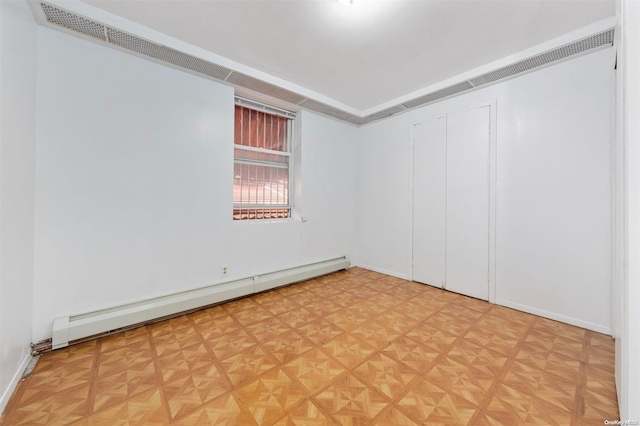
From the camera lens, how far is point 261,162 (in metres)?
3.83

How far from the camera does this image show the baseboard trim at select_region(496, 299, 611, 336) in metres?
2.41

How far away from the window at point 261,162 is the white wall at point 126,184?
14.0 inches

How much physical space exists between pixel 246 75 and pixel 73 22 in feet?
4.95

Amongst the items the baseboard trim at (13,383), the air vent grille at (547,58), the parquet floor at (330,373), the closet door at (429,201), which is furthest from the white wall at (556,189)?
the baseboard trim at (13,383)

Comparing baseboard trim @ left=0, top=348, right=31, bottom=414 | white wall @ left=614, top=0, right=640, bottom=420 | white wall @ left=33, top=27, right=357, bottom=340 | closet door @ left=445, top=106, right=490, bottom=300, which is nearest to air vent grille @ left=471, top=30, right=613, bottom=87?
closet door @ left=445, top=106, right=490, bottom=300

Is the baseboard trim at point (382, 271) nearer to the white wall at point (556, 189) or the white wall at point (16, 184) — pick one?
the white wall at point (556, 189)

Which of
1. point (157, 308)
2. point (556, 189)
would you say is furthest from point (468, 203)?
point (157, 308)

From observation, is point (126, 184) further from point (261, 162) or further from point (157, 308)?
point (261, 162)

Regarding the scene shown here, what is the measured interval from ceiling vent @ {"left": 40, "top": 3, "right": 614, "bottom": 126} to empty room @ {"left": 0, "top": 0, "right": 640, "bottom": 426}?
0.09 ft

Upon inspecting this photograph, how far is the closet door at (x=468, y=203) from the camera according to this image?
127 inches

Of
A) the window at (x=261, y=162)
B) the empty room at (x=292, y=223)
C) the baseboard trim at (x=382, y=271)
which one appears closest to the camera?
the empty room at (x=292, y=223)

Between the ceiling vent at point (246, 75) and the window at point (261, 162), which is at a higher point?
the ceiling vent at point (246, 75)

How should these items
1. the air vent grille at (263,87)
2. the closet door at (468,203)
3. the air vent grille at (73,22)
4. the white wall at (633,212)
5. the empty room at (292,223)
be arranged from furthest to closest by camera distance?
1. the closet door at (468,203)
2. the air vent grille at (263,87)
3. the air vent grille at (73,22)
4. the empty room at (292,223)
5. the white wall at (633,212)

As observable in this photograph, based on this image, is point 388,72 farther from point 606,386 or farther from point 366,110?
point 606,386
